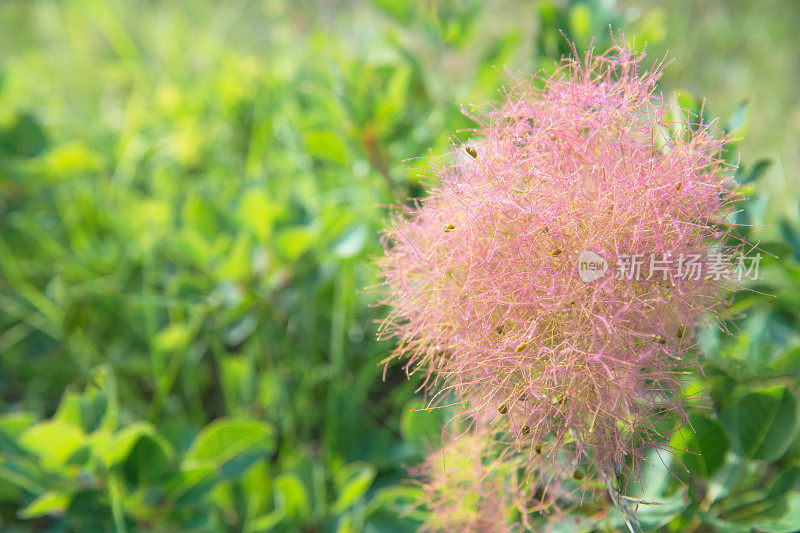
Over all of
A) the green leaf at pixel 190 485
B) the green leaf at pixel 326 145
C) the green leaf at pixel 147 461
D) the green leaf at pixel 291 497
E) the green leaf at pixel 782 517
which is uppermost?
the green leaf at pixel 326 145

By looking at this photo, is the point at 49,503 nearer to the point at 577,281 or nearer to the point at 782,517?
the point at 577,281

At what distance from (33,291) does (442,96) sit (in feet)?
4.92

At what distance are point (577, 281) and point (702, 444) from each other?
436mm

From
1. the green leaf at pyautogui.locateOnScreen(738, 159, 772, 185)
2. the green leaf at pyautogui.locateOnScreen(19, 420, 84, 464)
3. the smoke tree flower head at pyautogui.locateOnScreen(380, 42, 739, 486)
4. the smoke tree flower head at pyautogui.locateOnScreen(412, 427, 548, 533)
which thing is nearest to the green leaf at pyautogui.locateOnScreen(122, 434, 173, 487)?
the green leaf at pyautogui.locateOnScreen(19, 420, 84, 464)

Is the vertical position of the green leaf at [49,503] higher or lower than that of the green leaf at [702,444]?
lower

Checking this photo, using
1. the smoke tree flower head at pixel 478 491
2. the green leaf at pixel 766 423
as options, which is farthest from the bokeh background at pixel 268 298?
the smoke tree flower head at pixel 478 491

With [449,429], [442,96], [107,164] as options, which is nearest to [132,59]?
[107,164]

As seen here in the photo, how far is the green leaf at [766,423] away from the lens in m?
0.90

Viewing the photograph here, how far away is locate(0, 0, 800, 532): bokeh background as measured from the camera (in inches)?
40.9

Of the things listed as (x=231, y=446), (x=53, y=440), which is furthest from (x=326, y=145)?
(x=53, y=440)

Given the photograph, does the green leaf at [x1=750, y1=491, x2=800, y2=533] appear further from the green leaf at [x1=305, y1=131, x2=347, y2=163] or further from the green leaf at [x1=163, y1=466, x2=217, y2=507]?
the green leaf at [x1=305, y1=131, x2=347, y2=163]

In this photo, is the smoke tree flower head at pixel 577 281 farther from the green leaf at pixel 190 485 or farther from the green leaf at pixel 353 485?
the green leaf at pixel 190 485

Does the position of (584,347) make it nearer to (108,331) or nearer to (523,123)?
(523,123)

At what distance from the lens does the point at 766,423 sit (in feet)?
3.01
